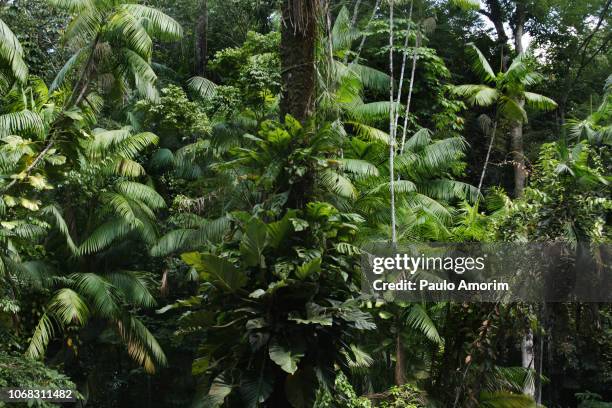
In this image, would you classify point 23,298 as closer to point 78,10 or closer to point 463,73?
point 78,10

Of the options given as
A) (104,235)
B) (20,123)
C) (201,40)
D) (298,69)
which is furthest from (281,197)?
(201,40)

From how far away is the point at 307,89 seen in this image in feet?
26.4

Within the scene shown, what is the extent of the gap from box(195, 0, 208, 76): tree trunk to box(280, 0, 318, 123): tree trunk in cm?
984

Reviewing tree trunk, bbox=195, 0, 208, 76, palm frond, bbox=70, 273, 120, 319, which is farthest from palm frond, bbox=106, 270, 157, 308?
tree trunk, bbox=195, 0, 208, 76

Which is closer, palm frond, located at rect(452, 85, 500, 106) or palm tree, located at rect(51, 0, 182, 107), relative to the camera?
palm tree, located at rect(51, 0, 182, 107)

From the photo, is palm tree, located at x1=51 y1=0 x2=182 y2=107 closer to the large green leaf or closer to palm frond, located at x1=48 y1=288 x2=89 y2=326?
palm frond, located at x1=48 y1=288 x2=89 y2=326

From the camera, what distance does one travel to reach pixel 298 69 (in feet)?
26.4

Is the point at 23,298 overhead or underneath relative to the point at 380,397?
overhead

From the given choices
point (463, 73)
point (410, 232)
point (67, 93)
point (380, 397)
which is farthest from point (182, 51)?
point (380, 397)

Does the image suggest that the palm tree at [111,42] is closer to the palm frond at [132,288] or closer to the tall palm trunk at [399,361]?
the palm frond at [132,288]

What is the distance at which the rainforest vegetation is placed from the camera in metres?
7.37

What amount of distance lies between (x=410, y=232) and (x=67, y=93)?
6198mm

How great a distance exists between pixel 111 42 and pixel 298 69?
6425 mm

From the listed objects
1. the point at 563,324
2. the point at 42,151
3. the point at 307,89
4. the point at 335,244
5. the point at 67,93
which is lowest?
the point at 563,324
